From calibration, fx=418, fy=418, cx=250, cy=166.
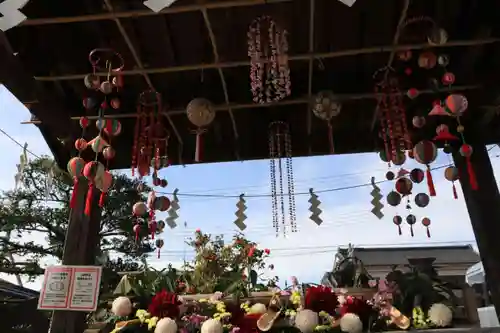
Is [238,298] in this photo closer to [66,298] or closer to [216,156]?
[66,298]

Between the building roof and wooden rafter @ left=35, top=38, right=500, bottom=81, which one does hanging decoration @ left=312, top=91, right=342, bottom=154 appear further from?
the building roof

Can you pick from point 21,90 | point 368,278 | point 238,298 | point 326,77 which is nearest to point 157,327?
point 238,298

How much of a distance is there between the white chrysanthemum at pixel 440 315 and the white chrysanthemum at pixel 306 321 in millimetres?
790

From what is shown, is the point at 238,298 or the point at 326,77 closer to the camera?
the point at 238,298

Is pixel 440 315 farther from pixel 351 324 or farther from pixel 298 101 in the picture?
pixel 298 101

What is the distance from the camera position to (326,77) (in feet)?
12.4

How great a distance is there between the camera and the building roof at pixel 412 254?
1574 cm

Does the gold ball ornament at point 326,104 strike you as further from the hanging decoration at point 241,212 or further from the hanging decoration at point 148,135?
the hanging decoration at point 241,212

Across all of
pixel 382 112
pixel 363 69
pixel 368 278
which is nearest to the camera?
pixel 368 278

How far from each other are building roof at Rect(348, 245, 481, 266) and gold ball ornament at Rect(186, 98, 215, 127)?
1324 cm

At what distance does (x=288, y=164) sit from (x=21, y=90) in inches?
103

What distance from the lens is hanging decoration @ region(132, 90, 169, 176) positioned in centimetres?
381

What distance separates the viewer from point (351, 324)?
109 inches

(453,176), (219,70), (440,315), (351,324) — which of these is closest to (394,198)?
(453,176)
